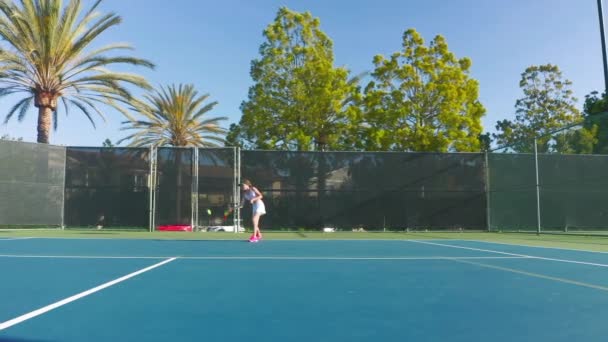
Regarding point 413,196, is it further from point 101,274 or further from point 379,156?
point 101,274

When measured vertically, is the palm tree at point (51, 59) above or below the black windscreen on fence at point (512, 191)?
above

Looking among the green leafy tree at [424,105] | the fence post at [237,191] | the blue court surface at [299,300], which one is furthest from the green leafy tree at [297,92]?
the blue court surface at [299,300]

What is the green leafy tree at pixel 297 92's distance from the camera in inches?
851

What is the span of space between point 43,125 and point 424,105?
17.0 metres

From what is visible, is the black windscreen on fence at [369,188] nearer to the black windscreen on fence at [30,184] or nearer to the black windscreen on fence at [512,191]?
the black windscreen on fence at [512,191]

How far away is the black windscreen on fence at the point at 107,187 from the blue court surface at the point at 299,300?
8.60 m

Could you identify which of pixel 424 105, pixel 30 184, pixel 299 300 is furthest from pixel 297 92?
pixel 299 300

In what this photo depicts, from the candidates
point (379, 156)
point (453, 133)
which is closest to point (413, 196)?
point (379, 156)

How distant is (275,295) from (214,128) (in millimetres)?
24356

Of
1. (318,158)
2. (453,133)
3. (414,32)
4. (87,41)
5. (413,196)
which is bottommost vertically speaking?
(413,196)

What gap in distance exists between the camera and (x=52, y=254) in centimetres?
668

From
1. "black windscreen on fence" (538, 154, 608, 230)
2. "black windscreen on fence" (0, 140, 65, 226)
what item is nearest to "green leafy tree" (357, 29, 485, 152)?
"black windscreen on fence" (538, 154, 608, 230)

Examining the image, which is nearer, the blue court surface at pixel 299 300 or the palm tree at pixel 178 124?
the blue court surface at pixel 299 300

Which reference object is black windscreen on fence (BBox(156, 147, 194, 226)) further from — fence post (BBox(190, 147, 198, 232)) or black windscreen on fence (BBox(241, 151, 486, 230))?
black windscreen on fence (BBox(241, 151, 486, 230))
